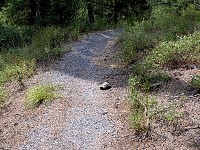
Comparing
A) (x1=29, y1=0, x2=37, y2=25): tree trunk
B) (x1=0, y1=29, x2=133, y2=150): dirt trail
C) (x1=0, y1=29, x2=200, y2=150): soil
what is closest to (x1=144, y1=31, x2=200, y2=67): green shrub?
(x1=0, y1=29, x2=200, y2=150): soil

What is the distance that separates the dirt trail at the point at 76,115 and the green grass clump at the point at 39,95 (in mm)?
256

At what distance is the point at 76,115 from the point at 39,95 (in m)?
1.64

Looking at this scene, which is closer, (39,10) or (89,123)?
(89,123)

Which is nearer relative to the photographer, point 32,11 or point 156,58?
point 156,58

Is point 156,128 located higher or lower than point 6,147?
higher

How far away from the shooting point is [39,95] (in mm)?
11102

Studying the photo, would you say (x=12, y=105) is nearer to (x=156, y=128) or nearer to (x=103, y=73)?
(x=103, y=73)

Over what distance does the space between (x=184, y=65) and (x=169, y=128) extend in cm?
370

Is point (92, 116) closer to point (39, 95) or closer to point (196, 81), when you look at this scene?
point (39, 95)

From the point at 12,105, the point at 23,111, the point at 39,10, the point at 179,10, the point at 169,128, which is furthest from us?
the point at 39,10

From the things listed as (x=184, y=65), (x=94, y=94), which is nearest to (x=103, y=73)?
(x=94, y=94)

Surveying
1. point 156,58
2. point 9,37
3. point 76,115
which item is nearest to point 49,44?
point 9,37

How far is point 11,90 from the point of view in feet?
42.3

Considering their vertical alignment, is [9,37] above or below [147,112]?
below
